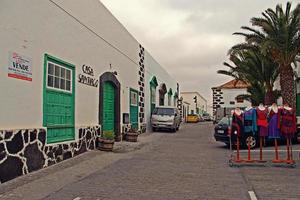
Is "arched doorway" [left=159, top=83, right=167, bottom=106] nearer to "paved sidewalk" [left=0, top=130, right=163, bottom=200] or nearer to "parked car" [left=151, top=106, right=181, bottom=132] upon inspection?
"parked car" [left=151, top=106, right=181, bottom=132]

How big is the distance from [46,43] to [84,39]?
3.32 m

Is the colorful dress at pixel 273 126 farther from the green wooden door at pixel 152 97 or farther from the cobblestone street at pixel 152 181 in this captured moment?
the green wooden door at pixel 152 97

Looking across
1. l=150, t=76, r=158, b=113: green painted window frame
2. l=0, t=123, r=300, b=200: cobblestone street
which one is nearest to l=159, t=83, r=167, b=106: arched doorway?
l=150, t=76, r=158, b=113: green painted window frame

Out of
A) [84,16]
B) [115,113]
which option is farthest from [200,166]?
[115,113]

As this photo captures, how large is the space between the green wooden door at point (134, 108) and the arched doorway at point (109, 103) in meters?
Answer: 3.29

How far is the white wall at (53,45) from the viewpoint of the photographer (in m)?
9.26

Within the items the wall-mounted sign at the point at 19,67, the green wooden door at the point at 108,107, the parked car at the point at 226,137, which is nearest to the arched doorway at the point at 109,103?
the green wooden door at the point at 108,107

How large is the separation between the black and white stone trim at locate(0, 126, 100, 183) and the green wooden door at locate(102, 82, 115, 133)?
4.52 m

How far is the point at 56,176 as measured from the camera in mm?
9844

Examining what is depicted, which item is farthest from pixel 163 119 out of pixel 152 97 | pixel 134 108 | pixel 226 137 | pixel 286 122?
pixel 286 122

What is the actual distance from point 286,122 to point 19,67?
25.4ft

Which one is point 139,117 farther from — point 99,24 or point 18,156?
point 18,156

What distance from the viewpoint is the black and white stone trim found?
890 cm

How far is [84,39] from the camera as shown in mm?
14445
